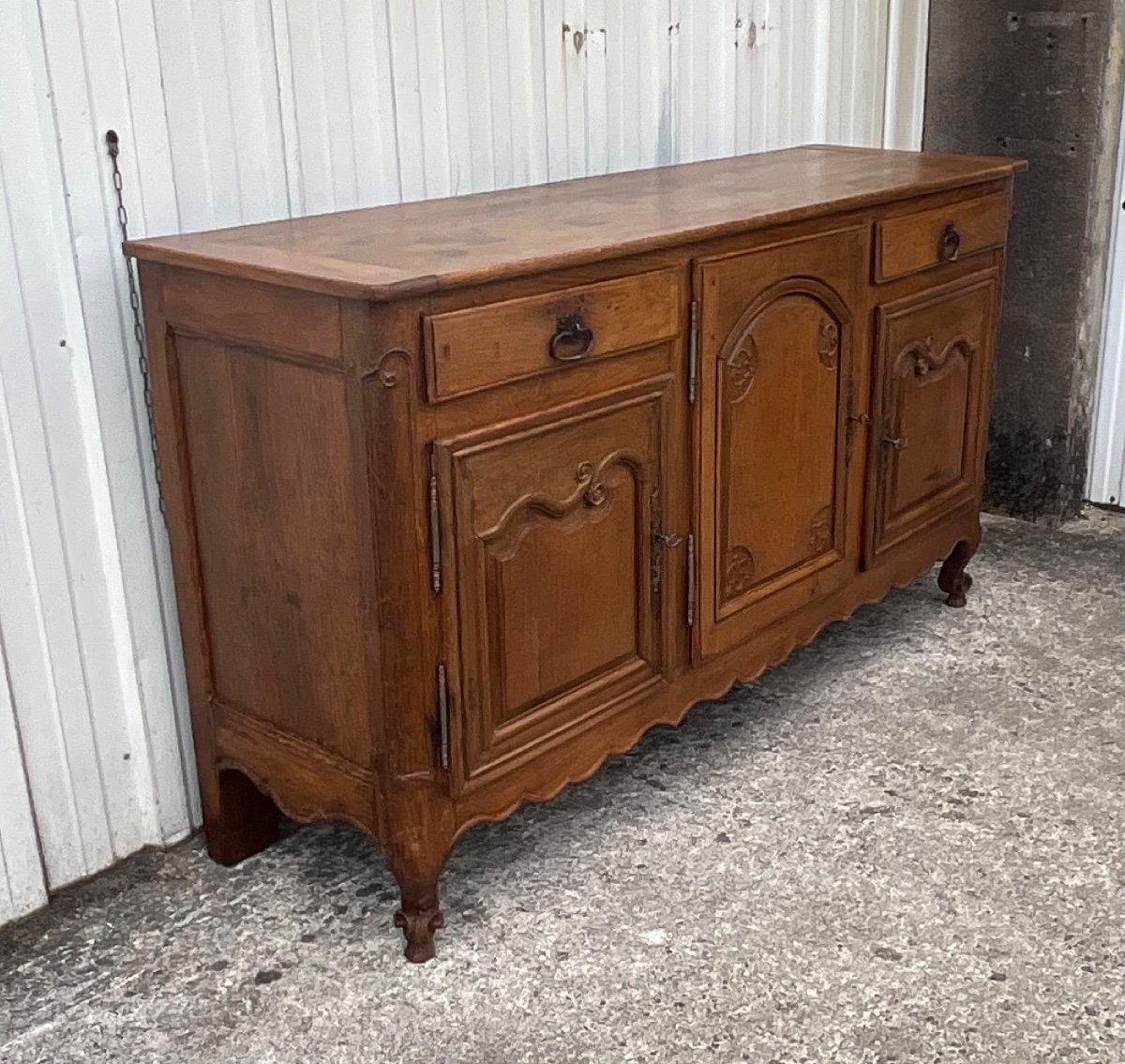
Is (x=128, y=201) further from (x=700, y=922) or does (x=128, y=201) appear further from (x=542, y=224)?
(x=700, y=922)

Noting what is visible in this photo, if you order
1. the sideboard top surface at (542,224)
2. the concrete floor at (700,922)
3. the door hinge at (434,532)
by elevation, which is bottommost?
the concrete floor at (700,922)

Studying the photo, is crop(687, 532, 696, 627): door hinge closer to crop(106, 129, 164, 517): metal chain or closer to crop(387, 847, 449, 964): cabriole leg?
crop(387, 847, 449, 964): cabriole leg

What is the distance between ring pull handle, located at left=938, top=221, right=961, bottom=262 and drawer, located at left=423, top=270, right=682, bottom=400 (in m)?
0.81

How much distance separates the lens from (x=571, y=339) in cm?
184

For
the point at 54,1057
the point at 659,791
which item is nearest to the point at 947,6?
the point at 659,791

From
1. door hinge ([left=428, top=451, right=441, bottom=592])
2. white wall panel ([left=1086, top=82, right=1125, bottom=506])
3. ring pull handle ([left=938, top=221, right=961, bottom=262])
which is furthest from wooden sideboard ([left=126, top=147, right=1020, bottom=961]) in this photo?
white wall panel ([left=1086, top=82, right=1125, bottom=506])

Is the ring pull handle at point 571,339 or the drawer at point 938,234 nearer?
the ring pull handle at point 571,339

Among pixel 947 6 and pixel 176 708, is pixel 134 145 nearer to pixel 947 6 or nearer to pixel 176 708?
pixel 176 708

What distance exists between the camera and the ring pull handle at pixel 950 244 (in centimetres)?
257

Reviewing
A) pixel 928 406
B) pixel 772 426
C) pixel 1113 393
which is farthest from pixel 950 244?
pixel 1113 393

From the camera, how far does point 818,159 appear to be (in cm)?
276

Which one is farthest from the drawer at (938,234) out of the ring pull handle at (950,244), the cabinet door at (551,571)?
the cabinet door at (551,571)

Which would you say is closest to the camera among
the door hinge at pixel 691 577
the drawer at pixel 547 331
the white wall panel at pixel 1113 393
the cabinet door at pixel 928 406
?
the drawer at pixel 547 331

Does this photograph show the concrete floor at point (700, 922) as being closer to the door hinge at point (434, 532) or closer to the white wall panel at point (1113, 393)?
the door hinge at point (434, 532)
